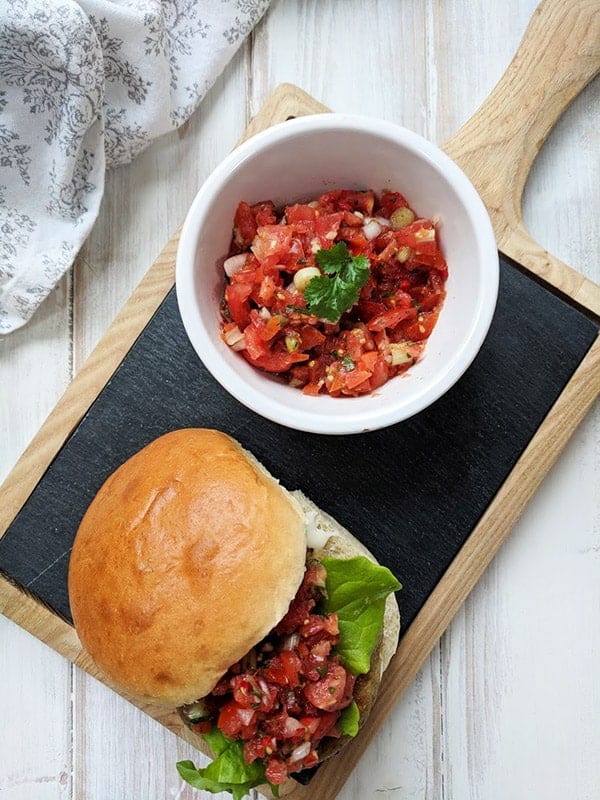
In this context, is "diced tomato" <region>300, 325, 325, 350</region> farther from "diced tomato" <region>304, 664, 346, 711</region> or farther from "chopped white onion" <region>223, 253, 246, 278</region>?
"diced tomato" <region>304, 664, 346, 711</region>

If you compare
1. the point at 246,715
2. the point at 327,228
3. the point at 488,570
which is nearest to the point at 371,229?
the point at 327,228

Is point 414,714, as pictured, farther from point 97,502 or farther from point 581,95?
point 581,95

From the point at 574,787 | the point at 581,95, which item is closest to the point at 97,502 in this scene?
the point at 574,787

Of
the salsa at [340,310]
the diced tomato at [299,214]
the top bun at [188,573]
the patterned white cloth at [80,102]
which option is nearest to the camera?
the top bun at [188,573]

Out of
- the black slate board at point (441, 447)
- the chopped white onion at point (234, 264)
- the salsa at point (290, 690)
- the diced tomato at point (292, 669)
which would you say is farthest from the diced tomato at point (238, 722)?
the chopped white onion at point (234, 264)

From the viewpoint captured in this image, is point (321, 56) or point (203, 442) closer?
point (203, 442)

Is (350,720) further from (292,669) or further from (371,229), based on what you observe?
(371,229)

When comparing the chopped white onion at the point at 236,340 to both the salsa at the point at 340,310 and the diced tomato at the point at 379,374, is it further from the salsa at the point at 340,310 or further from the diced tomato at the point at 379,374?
the diced tomato at the point at 379,374
